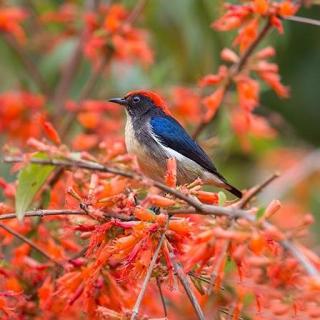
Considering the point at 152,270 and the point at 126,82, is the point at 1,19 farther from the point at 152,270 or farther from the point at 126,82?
the point at 152,270

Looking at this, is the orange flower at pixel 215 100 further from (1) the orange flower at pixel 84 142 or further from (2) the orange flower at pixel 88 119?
(2) the orange flower at pixel 88 119

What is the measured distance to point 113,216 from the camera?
3.40 meters

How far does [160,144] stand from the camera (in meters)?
5.80

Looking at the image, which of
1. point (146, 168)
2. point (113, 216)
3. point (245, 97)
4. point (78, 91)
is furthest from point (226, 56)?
point (78, 91)

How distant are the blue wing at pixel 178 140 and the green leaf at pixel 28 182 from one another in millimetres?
2419

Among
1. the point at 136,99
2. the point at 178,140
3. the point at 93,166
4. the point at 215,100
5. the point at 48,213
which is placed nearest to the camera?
the point at 93,166

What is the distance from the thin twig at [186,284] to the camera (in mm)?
3045

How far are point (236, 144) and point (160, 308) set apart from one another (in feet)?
13.8

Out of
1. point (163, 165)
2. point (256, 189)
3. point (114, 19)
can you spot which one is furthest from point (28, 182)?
point (114, 19)

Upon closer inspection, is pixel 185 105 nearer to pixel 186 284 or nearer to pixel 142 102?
pixel 142 102

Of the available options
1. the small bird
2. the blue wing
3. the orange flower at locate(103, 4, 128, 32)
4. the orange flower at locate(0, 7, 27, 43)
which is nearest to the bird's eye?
the small bird

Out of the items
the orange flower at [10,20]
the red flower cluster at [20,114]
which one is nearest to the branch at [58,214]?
the red flower cluster at [20,114]

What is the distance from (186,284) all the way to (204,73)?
14.1ft

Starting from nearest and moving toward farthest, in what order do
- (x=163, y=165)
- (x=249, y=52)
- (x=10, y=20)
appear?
(x=249, y=52) → (x=163, y=165) → (x=10, y=20)
